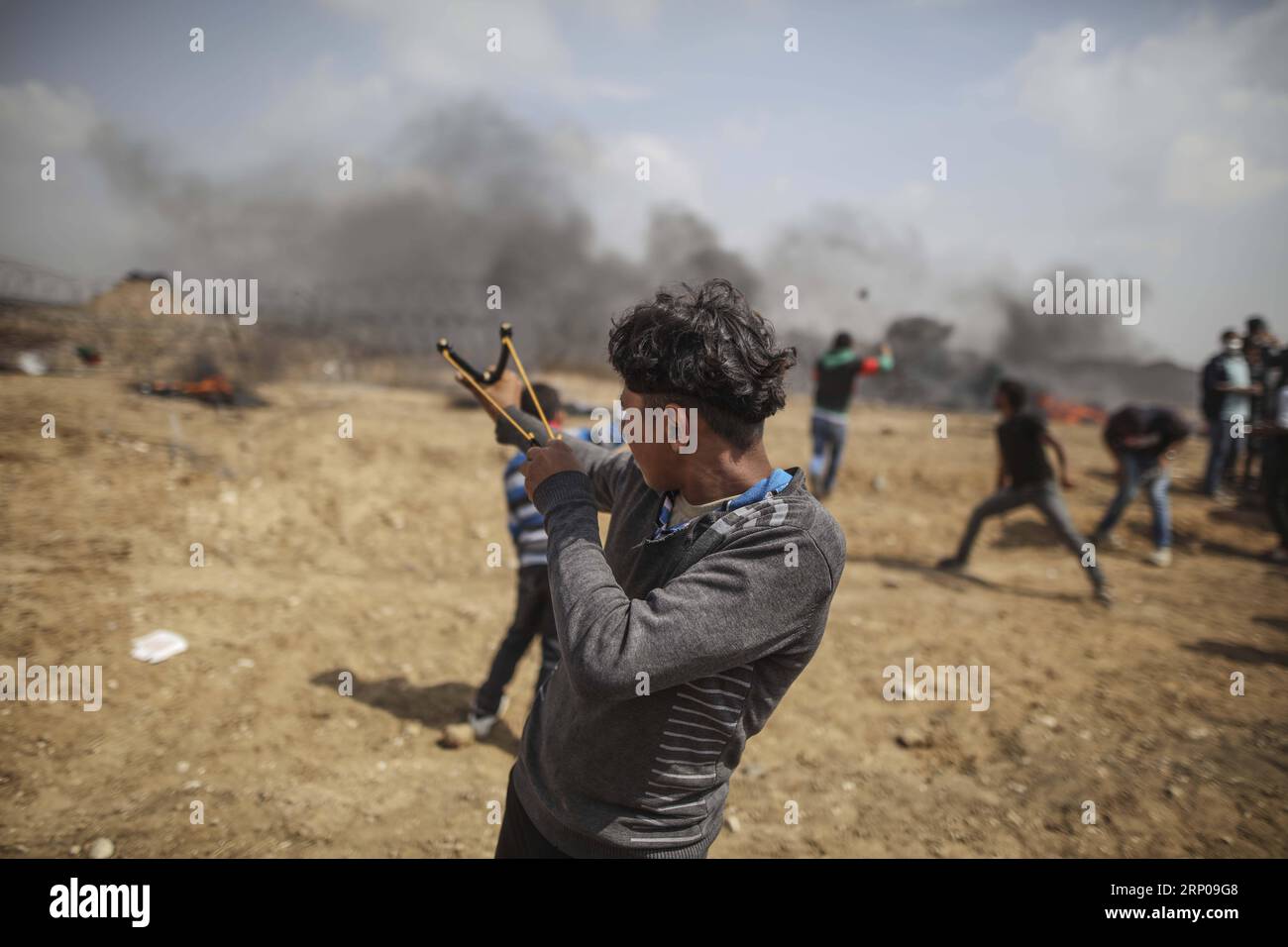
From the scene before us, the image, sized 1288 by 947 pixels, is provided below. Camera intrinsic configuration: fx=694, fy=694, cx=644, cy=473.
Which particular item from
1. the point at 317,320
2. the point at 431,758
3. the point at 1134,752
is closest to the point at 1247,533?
the point at 1134,752

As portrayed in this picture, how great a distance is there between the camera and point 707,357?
1341mm

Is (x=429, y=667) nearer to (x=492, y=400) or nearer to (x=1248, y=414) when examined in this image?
(x=492, y=400)

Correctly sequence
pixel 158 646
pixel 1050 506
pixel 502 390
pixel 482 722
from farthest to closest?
pixel 1050 506 → pixel 158 646 → pixel 482 722 → pixel 502 390

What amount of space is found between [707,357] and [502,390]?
800 mm

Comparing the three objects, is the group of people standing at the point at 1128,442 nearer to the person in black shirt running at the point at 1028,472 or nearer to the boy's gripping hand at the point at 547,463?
the person in black shirt running at the point at 1028,472

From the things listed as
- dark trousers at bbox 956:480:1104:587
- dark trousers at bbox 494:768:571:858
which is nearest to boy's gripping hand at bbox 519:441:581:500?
dark trousers at bbox 494:768:571:858

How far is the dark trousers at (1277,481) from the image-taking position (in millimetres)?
6961


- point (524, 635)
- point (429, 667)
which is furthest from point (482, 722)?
point (429, 667)

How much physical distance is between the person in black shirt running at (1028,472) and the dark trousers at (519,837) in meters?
6.06

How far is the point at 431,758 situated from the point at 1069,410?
19.5 metres

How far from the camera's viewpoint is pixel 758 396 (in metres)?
1.41

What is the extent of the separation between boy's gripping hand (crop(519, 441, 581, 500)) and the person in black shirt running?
6.02 m

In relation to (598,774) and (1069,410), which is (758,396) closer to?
(598,774)

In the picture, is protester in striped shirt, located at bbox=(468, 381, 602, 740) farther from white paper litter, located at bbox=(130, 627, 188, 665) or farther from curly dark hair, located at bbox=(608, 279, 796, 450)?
white paper litter, located at bbox=(130, 627, 188, 665)
